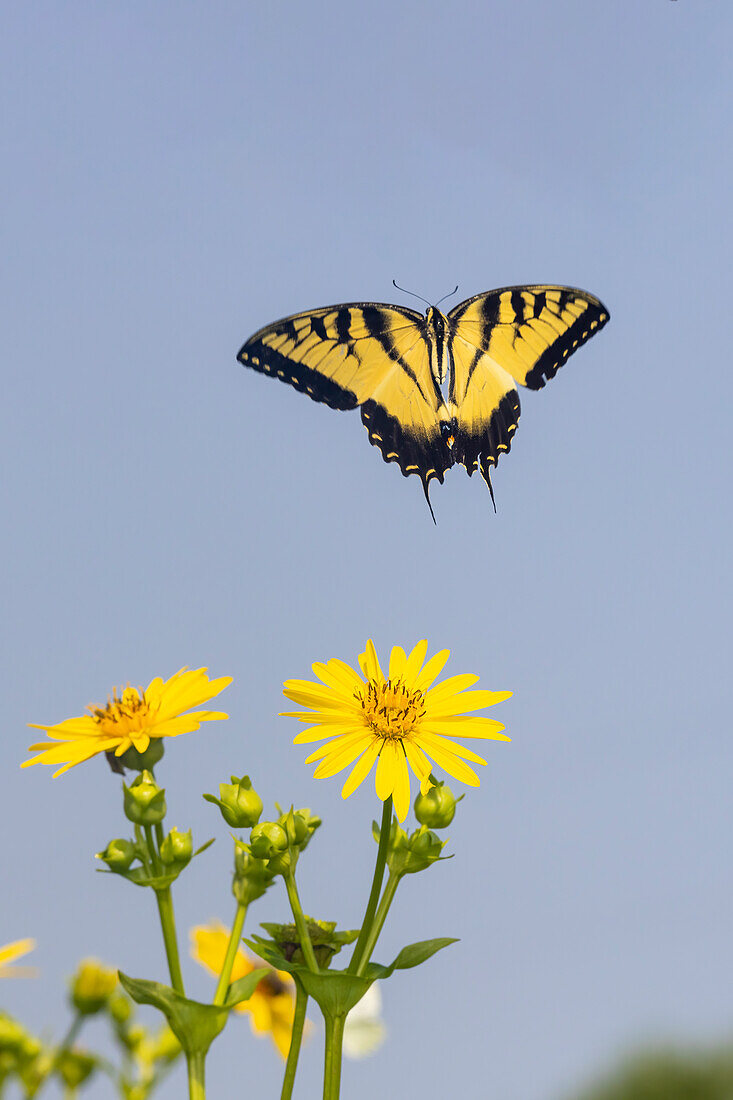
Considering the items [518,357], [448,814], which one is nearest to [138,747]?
[448,814]

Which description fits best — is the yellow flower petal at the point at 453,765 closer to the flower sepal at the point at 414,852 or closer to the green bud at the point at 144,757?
the flower sepal at the point at 414,852

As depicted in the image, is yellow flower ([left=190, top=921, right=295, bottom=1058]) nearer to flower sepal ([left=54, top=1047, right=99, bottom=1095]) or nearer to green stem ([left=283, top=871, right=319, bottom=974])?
flower sepal ([left=54, top=1047, right=99, bottom=1095])

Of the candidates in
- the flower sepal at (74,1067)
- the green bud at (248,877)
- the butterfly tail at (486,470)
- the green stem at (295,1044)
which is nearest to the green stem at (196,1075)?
the green stem at (295,1044)

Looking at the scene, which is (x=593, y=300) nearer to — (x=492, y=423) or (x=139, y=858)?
(x=492, y=423)

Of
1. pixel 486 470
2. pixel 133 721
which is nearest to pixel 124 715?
pixel 133 721

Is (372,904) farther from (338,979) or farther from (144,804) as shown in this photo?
(144,804)

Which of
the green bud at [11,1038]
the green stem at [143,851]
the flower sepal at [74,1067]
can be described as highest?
the green stem at [143,851]
